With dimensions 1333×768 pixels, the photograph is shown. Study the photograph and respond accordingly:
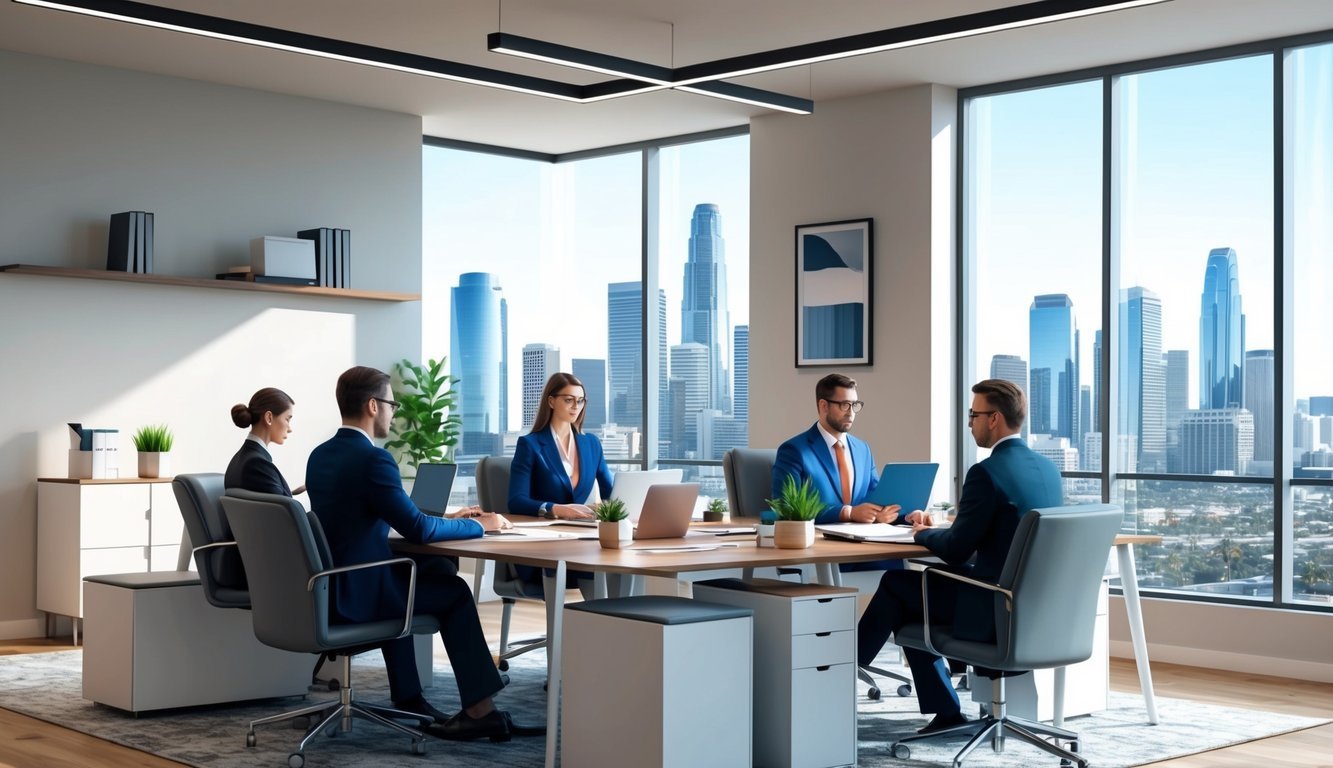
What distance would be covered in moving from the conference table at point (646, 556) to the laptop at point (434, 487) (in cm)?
108

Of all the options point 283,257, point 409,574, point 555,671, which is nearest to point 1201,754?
point 555,671

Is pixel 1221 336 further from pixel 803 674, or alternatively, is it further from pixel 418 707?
pixel 418 707

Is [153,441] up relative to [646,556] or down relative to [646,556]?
up

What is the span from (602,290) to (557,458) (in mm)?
3680

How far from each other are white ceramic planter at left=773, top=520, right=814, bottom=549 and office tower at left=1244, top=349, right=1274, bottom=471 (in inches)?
128

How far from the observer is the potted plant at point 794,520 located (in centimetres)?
482

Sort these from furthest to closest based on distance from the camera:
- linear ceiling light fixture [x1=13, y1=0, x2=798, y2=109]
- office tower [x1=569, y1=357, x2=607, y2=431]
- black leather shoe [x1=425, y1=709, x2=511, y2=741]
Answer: office tower [x1=569, y1=357, x2=607, y2=431]
linear ceiling light fixture [x1=13, y1=0, x2=798, y2=109]
black leather shoe [x1=425, y1=709, x2=511, y2=741]

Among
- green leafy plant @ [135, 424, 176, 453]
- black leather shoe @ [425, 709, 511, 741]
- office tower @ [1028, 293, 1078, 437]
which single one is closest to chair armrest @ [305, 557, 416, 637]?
black leather shoe @ [425, 709, 511, 741]

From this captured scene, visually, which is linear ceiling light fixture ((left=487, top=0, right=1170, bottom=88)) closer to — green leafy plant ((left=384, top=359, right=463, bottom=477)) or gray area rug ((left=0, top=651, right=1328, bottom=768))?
gray area rug ((left=0, top=651, right=1328, bottom=768))

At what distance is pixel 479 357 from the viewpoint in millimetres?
9867

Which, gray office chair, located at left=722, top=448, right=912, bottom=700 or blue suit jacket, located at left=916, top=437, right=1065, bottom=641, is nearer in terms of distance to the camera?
blue suit jacket, located at left=916, top=437, right=1065, bottom=641

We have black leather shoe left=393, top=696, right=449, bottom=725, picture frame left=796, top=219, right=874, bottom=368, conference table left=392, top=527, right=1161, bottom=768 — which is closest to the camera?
conference table left=392, top=527, right=1161, bottom=768

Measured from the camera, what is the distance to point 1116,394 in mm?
7496

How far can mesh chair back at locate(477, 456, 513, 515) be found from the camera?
6.86 metres
